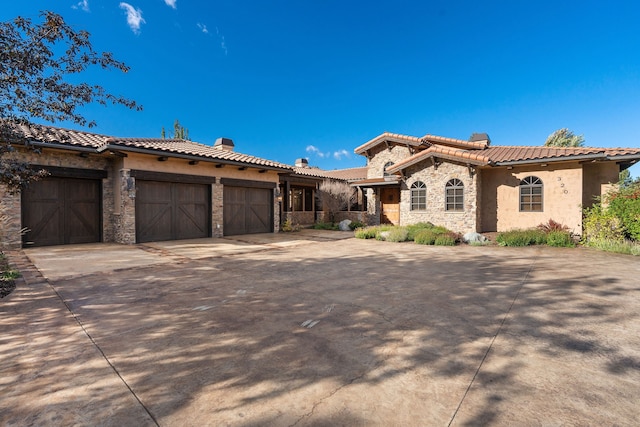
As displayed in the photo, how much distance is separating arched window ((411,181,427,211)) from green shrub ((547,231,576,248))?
5685 millimetres

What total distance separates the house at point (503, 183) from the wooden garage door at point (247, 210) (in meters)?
7.01

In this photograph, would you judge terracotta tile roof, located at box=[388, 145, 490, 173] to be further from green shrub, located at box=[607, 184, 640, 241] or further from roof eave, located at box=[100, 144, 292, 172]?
roof eave, located at box=[100, 144, 292, 172]

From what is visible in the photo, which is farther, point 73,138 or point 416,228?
point 416,228

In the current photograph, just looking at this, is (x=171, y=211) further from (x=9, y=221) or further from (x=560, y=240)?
(x=560, y=240)

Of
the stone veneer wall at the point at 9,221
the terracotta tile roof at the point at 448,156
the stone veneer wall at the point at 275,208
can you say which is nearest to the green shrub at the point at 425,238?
the terracotta tile roof at the point at 448,156

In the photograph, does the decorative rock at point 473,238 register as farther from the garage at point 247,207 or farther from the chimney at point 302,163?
the chimney at point 302,163

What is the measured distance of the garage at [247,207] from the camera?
47.2 feet

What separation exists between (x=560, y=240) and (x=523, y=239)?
1.13 m

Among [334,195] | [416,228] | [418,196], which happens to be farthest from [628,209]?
[334,195]

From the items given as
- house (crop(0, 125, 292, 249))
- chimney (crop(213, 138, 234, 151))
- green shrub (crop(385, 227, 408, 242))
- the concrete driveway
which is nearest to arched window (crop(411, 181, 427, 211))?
green shrub (crop(385, 227, 408, 242))

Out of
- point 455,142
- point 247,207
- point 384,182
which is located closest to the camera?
point 247,207

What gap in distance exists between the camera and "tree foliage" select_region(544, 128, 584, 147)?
2636 centimetres

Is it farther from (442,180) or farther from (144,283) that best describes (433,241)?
(144,283)

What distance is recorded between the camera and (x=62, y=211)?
10.8 m
